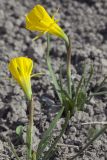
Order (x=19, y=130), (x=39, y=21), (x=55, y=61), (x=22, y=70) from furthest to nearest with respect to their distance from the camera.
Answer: (x=55, y=61), (x=19, y=130), (x=39, y=21), (x=22, y=70)

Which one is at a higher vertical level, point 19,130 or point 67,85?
point 67,85

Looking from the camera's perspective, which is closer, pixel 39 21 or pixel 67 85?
pixel 39 21

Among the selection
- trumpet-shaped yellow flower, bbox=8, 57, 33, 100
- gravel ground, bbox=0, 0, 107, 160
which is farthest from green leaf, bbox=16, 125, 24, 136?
trumpet-shaped yellow flower, bbox=8, 57, 33, 100

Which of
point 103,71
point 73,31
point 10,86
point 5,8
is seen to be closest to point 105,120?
point 103,71

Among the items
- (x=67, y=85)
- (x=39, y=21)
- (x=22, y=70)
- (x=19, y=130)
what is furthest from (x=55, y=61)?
(x=22, y=70)

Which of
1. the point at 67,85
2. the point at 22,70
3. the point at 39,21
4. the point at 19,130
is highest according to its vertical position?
the point at 39,21

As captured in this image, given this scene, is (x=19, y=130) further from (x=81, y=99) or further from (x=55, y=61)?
(x=55, y=61)

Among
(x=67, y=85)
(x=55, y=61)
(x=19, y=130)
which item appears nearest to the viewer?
(x=19, y=130)
